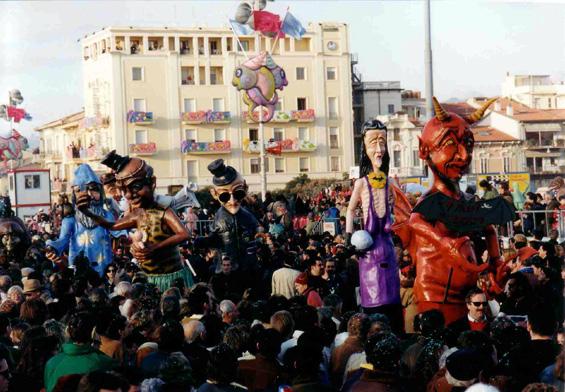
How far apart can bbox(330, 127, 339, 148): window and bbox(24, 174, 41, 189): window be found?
141 feet

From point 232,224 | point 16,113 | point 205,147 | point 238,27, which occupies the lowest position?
point 232,224

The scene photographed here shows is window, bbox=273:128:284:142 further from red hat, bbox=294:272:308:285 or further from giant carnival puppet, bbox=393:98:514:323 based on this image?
giant carnival puppet, bbox=393:98:514:323

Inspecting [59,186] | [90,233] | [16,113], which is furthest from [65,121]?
[90,233]

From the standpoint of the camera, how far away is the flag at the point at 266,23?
46.7 m

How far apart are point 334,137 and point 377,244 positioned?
236 ft

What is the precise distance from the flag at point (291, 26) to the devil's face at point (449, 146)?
38551 mm

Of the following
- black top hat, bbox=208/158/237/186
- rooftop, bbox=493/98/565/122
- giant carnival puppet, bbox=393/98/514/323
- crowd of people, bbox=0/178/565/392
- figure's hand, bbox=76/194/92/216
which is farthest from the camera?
rooftop, bbox=493/98/565/122

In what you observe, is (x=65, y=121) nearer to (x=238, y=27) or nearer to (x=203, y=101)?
(x=203, y=101)

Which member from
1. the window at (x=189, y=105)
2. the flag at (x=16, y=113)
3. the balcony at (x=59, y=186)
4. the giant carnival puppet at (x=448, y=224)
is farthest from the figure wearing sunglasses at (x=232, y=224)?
the balcony at (x=59, y=186)

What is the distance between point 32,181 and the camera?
3984 centimetres

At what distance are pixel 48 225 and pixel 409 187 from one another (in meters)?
20.2

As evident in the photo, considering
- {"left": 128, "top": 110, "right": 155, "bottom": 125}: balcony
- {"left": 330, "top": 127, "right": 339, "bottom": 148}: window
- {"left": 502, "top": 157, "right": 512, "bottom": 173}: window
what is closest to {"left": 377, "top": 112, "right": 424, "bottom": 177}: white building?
{"left": 330, "top": 127, "right": 339, "bottom": 148}: window

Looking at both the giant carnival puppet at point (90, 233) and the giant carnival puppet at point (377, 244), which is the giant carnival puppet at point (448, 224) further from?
the giant carnival puppet at point (90, 233)

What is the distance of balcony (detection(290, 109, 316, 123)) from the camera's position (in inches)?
3093
